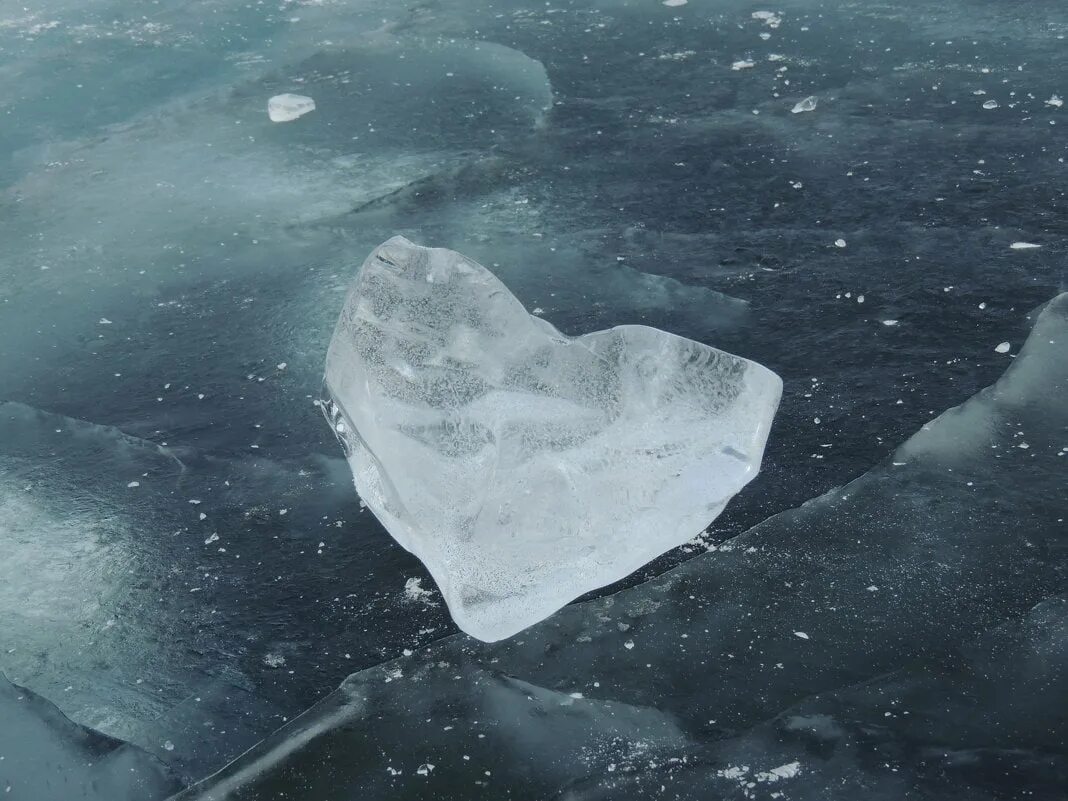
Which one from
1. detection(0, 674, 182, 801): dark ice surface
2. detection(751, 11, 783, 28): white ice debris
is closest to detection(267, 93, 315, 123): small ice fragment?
detection(751, 11, 783, 28): white ice debris

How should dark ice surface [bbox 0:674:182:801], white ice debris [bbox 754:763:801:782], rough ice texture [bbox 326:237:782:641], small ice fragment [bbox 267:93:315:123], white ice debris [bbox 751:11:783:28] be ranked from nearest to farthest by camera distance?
white ice debris [bbox 754:763:801:782] < dark ice surface [bbox 0:674:182:801] < rough ice texture [bbox 326:237:782:641] < small ice fragment [bbox 267:93:315:123] < white ice debris [bbox 751:11:783:28]

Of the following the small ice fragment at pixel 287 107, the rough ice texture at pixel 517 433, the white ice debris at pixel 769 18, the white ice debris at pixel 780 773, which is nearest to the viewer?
the white ice debris at pixel 780 773

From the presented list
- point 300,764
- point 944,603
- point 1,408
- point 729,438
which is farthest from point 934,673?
point 1,408

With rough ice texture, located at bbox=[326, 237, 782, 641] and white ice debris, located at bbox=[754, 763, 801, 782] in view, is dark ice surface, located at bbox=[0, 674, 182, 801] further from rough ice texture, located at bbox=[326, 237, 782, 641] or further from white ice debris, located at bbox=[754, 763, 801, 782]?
white ice debris, located at bbox=[754, 763, 801, 782]

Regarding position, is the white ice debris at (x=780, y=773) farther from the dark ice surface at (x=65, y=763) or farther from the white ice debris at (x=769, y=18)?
the white ice debris at (x=769, y=18)

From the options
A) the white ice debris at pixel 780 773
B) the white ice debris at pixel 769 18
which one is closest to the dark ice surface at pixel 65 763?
the white ice debris at pixel 780 773

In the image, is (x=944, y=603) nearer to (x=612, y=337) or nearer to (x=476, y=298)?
(x=612, y=337)

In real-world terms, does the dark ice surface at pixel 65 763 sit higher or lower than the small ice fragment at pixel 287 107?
lower

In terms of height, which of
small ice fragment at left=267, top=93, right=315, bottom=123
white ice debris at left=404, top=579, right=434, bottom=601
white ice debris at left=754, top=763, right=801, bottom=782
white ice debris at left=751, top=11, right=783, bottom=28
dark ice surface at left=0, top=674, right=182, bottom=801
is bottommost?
dark ice surface at left=0, top=674, right=182, bottom=801
